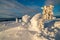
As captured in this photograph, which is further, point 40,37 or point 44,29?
point 44,29

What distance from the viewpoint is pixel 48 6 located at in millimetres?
30859

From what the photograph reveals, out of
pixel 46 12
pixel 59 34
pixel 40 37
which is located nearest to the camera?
pixel 40 37

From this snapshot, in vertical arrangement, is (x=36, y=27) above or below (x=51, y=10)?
below

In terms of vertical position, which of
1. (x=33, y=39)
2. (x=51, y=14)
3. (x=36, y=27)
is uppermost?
(x=51, y=14)

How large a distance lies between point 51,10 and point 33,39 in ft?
52.5

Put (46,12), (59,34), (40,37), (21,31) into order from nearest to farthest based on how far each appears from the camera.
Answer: (40,37), (21,31), (59,34), (46,12)

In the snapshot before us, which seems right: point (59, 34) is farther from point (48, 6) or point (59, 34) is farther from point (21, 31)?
point (48, 6)

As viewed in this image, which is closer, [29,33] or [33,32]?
[29,33]

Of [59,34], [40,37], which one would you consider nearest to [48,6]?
[59,34]

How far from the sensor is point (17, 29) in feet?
60.7

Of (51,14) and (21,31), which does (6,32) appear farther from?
(51,14)

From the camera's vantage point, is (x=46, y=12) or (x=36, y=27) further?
(x=46, y=12)

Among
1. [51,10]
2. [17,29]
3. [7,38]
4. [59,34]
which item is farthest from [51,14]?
[7,38]

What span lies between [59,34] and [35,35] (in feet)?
16.4
